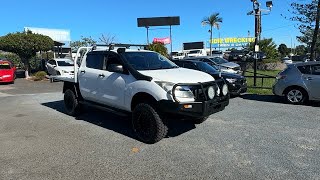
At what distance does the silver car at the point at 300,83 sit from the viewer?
9.87 meters

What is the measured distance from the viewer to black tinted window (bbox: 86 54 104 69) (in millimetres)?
Answer: 7445

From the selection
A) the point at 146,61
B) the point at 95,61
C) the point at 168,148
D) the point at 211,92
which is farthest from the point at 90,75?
the point at 211,92

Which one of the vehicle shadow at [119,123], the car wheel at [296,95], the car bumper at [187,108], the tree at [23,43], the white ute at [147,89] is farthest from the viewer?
the tree at [23,43]

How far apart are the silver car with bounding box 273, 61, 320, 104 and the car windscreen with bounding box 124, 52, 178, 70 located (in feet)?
16.7

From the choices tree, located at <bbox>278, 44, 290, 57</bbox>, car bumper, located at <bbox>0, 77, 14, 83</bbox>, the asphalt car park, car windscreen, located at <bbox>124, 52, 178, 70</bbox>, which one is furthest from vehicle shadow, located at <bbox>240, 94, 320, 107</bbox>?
tree, located at <bbox>278, 44, 290, 57</bbox>

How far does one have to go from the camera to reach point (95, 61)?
7.64 metres

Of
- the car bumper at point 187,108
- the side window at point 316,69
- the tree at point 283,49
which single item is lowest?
the car bumper at point 187,108

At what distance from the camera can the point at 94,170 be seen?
472 centimetres

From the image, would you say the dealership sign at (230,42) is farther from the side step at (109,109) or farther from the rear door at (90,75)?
the side step at (109,109)

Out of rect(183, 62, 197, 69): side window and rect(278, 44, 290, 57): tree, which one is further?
rect(278, 44, 290, 57): tree

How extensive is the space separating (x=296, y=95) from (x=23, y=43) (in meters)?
20.8

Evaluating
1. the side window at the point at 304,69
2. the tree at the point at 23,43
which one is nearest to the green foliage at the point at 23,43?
the tree at the point at 23,43

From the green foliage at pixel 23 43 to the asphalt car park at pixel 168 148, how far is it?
17272 millimetres

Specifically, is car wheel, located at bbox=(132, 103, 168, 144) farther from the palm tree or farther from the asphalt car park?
the palm tree
